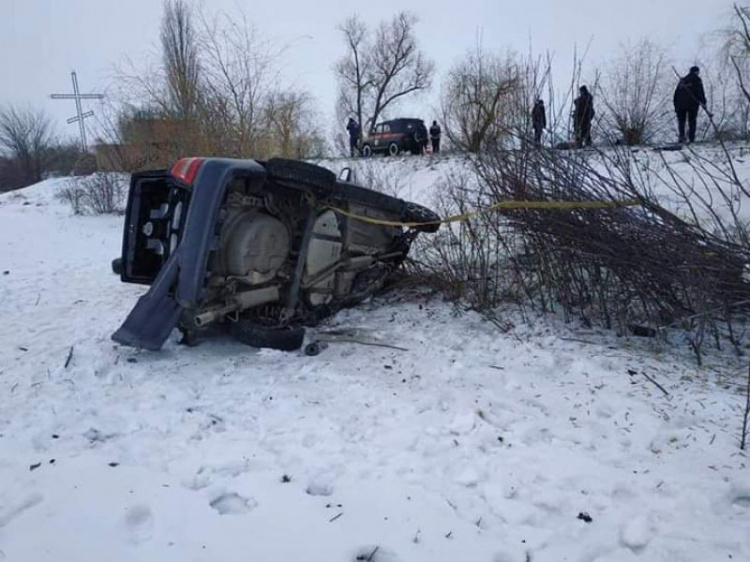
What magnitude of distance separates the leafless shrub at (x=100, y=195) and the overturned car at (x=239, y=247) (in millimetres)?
11788

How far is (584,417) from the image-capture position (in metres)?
2.68

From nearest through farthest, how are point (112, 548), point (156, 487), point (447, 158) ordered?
point (112, 548) → point (156, 487) → point (447, 158)

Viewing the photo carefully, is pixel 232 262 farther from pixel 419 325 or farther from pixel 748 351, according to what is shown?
pixel 748 351

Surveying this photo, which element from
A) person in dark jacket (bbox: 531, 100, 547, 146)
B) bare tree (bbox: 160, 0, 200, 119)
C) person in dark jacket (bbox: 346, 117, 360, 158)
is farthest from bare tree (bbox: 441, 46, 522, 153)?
person in dark jacket (bbox: 346, 117, 360, 158)

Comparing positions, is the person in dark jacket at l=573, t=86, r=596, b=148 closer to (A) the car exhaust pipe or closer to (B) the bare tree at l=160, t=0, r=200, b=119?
(A) the car exhaust pipe

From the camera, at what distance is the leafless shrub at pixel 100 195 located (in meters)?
14.2

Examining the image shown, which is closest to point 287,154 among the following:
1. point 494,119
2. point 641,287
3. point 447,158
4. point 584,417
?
point 447,158

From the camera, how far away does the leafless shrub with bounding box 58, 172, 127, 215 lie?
14188 mm

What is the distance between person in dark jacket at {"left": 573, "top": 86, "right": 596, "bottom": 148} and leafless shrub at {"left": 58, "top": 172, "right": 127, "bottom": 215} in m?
13.4

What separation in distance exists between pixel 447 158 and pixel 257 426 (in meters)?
15.3

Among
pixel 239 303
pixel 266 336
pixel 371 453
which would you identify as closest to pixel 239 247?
pixel 239 303

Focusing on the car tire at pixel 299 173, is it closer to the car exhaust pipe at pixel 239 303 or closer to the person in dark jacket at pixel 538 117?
the car exhaust pipe at pixel 239 303

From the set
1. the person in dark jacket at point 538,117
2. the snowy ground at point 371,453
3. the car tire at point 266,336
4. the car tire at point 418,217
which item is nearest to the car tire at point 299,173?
the car tire at point 266,336

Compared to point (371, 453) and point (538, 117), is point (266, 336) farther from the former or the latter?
point (538, 117)
